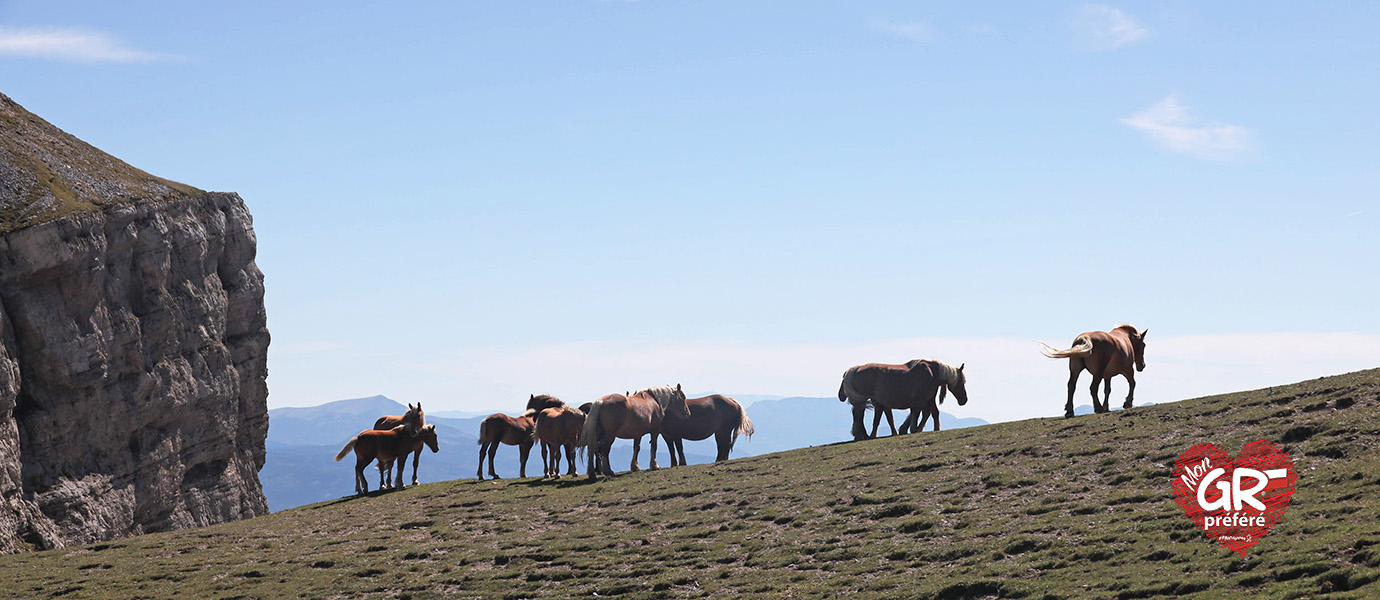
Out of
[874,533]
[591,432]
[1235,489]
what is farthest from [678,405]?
[1235,489]

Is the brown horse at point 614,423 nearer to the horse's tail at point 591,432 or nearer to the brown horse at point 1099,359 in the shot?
the horse's tail at point 591,432

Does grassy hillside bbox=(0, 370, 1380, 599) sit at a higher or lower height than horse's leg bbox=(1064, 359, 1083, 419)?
lower

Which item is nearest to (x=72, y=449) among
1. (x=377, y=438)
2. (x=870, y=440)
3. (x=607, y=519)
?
(x=377, y=438)

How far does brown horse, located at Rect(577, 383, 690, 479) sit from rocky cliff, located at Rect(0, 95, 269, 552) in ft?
70.8

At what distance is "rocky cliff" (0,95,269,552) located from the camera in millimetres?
42625

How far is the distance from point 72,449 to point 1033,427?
3945 cm

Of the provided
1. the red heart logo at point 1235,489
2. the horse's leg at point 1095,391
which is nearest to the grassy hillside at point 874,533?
the red heart logo at point 1235,489

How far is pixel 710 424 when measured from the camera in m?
46.8

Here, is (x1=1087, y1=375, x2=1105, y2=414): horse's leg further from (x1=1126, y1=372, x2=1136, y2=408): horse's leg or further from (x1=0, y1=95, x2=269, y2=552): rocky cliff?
(x1=0, y1=95, x2=269, y2=552): rocky cliff

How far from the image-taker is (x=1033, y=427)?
3456cm

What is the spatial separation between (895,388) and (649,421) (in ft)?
35.4

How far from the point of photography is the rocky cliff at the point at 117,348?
1678 inches

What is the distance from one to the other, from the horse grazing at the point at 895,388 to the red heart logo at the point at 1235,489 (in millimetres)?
19953

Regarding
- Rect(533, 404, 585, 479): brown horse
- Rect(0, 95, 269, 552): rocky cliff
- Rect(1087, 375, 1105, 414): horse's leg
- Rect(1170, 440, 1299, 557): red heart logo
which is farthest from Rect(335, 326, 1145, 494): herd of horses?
Rect(1170, 440, 1299, 557): red heart logo
